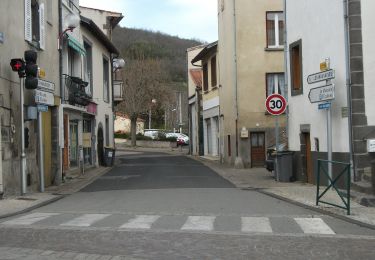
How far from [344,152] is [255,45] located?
552 inches

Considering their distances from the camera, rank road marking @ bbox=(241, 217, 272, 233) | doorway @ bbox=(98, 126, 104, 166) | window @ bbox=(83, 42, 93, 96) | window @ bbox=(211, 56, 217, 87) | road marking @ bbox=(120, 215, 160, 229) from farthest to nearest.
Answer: window @ bbox=(211, 56, 217, 87)
doorway @ bbox=(98, 126, 104, 166)
window @ bbox=(83, 42, 93, 96)
road marking @ bbox=(120, 215, 160, 229)
road marking @ bbox=(241, 217, 272, 233)

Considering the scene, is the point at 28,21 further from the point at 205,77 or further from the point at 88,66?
the point at 205,77

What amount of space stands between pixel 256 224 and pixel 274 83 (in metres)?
19.0

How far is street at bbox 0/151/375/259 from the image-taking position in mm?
7610

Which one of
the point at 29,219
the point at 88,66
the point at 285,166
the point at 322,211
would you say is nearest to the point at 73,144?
the point at 88,66

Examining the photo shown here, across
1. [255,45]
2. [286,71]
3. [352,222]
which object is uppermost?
[255,45]

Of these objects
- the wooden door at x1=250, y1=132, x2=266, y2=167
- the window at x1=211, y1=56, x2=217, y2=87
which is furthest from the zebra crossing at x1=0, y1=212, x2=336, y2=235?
the window at x1=211, y1=56, x2=217, y2=87

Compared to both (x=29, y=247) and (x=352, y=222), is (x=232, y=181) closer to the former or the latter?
(x=352, y=222)

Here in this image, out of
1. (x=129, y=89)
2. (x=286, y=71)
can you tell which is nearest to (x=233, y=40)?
(x=286, y=71)

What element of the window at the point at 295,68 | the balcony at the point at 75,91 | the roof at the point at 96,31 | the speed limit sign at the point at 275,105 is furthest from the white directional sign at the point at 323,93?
the roof at the point at 96,31

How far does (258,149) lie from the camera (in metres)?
28.4

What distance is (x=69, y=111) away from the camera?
22109 millimetres

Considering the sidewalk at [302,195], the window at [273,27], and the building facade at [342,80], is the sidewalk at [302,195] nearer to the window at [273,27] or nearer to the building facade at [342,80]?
the building facade at [342,80]

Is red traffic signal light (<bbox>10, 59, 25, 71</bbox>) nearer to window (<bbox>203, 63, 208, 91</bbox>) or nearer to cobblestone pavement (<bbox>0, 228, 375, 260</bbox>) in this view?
cobblestone pavement (<bbox>0, 228, 375, 260</bbox>)
